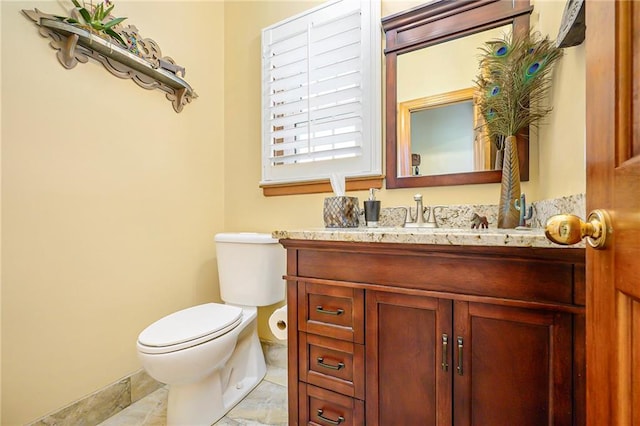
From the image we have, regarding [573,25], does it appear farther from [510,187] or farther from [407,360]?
[407,360]

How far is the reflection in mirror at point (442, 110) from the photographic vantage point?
131cm

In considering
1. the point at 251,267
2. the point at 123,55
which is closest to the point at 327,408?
the point at 251,267

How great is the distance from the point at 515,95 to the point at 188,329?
1.61 metres

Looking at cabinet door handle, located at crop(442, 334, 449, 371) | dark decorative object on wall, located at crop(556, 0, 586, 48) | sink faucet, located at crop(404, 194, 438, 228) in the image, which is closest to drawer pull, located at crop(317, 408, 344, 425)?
cabinet door handle, located at crop(442, 334, 449, 371)

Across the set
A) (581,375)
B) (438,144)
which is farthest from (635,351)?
(438,144)

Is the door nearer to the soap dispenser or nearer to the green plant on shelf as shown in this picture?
the soap dispenser

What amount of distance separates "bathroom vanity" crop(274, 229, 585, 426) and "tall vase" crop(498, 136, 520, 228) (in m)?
0.28

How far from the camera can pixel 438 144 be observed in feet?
4.54

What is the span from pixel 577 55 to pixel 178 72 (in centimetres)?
188

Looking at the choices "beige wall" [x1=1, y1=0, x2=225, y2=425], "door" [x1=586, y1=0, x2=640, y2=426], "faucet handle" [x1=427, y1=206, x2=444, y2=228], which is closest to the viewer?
"door" [x1=586, y1=0, x2=640, y2=426]

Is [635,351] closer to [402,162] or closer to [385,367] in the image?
[385,367]

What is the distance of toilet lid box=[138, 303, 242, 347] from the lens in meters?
1.16

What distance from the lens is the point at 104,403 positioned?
1.39 m

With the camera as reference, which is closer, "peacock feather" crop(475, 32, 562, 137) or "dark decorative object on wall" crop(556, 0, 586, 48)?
"dark decorative object on wall" crop(556, 0, 586, 48)
